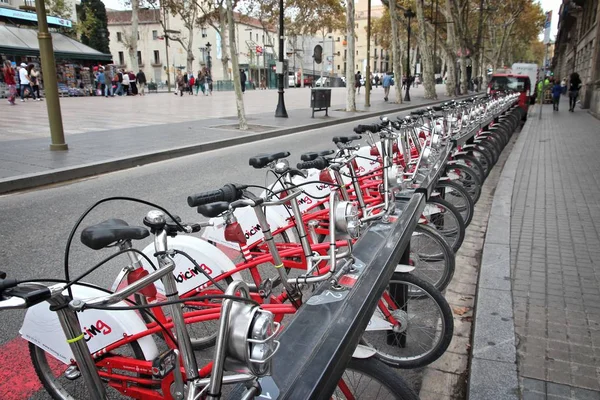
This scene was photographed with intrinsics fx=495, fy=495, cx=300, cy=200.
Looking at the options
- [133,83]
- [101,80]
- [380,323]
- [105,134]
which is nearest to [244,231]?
[380,323]

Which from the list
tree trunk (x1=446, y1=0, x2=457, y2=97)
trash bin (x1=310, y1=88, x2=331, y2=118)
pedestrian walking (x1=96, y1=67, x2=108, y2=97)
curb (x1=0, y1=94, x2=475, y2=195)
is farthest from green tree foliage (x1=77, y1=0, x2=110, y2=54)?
curb (x1=0, y1=94, x2=475, y2=195)

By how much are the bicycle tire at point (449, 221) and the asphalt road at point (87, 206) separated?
185cm

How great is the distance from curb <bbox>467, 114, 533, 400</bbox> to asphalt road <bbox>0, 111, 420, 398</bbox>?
0.41m

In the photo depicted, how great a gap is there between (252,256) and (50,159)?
274 inches

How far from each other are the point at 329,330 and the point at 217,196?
93cm

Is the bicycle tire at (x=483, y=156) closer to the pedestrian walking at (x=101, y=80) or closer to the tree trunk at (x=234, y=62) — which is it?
the tree trunk at (x=234, y=62)

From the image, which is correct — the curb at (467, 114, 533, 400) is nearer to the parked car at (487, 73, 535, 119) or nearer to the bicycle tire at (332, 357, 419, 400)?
the bicycle tire at (332, 357, 419, 400)

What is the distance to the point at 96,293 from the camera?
2418 millimetres

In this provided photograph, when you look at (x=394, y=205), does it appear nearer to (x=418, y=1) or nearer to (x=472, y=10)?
(x=418, y=1)

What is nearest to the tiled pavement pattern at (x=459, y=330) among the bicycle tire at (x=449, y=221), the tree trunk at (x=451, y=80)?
the bicycle tire at (x=449, y=221)

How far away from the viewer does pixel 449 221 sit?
455cm

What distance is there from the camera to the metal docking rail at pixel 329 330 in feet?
4.94

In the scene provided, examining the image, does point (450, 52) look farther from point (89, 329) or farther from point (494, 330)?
point (89, 329)

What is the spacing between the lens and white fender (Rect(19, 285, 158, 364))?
2305 millimetres
